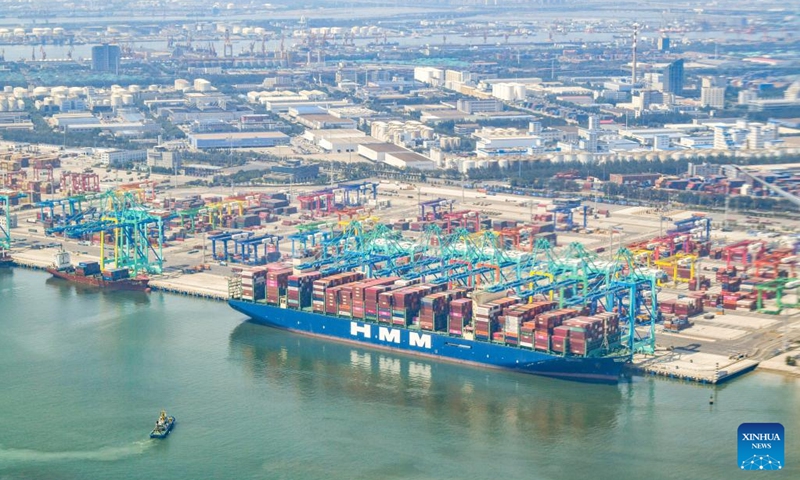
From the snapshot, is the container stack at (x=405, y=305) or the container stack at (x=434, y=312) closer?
the container stack at (x=434, y=312)

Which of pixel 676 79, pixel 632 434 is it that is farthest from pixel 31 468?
pixel 676 79

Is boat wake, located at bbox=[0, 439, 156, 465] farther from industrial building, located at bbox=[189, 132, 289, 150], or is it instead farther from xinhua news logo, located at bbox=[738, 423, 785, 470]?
industrial building, located at bbox=[189, 132, 289, 150]

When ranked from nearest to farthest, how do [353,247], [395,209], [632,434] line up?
[632,434], [353,247], [395,209]

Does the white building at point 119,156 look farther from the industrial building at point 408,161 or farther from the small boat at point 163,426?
the small boat at point 163,426

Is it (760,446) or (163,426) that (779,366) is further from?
(163,426)

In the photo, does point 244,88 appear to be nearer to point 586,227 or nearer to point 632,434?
point 586,227

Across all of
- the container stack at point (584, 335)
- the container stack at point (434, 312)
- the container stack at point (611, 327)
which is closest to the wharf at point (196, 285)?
the container stack at point (434, 312)

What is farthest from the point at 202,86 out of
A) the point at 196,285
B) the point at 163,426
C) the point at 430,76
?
the point at 163,426
